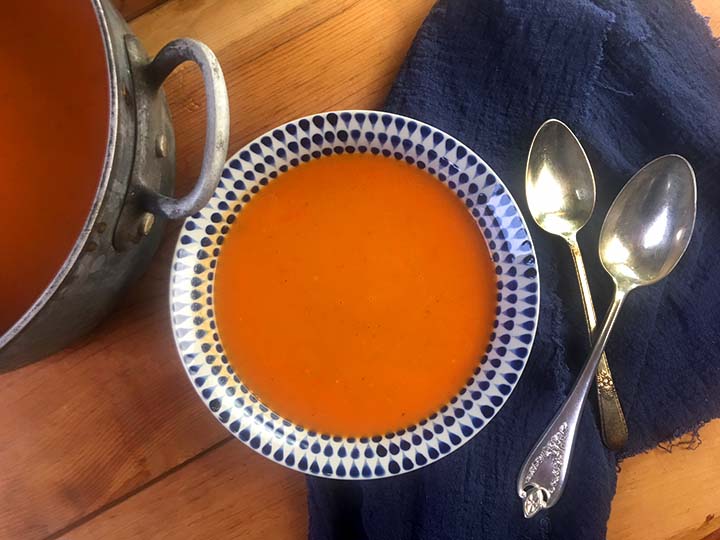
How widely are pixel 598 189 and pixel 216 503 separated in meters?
0.57

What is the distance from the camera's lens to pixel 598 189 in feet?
2.44

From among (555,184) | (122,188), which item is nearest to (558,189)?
(555,184)

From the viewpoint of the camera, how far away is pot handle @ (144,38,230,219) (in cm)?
50

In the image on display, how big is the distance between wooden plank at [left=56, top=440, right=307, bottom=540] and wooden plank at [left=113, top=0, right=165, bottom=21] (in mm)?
496

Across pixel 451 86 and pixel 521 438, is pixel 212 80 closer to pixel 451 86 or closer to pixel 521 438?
pixel 451 86

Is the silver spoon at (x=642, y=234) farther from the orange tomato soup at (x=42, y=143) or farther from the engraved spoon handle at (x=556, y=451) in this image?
the orange tomato soup at (x=42, y=143)

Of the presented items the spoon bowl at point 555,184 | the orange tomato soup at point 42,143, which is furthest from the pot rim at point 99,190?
the spoon bowl at point 555,184

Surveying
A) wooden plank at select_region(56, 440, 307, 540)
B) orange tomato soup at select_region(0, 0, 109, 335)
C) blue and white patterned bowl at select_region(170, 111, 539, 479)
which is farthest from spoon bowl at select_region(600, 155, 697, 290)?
orange tomato soup at select_region(0, 0, 109, 335)

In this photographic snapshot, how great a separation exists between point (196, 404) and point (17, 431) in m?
0.20

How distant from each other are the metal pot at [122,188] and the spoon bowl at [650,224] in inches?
17.7

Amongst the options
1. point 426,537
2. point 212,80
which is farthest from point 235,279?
point 426,537

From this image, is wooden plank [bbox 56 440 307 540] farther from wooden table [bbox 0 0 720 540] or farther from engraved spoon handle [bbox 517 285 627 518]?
engraved spoon handle [bbox 517 285 627 518]

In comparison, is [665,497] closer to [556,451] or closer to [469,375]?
[556,451]

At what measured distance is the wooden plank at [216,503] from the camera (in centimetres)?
72
